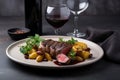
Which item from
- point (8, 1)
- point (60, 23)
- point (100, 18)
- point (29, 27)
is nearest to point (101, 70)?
point (60, 23)

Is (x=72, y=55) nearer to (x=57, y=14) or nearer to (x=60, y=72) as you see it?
(x=60, y=72)

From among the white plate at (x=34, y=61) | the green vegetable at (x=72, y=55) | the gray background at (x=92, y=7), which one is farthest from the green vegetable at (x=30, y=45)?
the gray background at (x=92, y=7)

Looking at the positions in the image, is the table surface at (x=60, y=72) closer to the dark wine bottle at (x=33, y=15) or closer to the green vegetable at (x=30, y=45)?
the green vegetable at (x=30, y=45)

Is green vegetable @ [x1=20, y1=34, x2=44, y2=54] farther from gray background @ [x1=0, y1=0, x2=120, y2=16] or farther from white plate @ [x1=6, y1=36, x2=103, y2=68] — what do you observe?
gray background @ [x1=0, y1=0, x2=120, y2=16]

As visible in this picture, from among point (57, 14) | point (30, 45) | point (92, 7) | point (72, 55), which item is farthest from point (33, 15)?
point (92, 7)

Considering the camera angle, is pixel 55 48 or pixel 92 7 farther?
pixel 92 7

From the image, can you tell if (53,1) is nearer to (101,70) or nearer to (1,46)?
(1,46)
